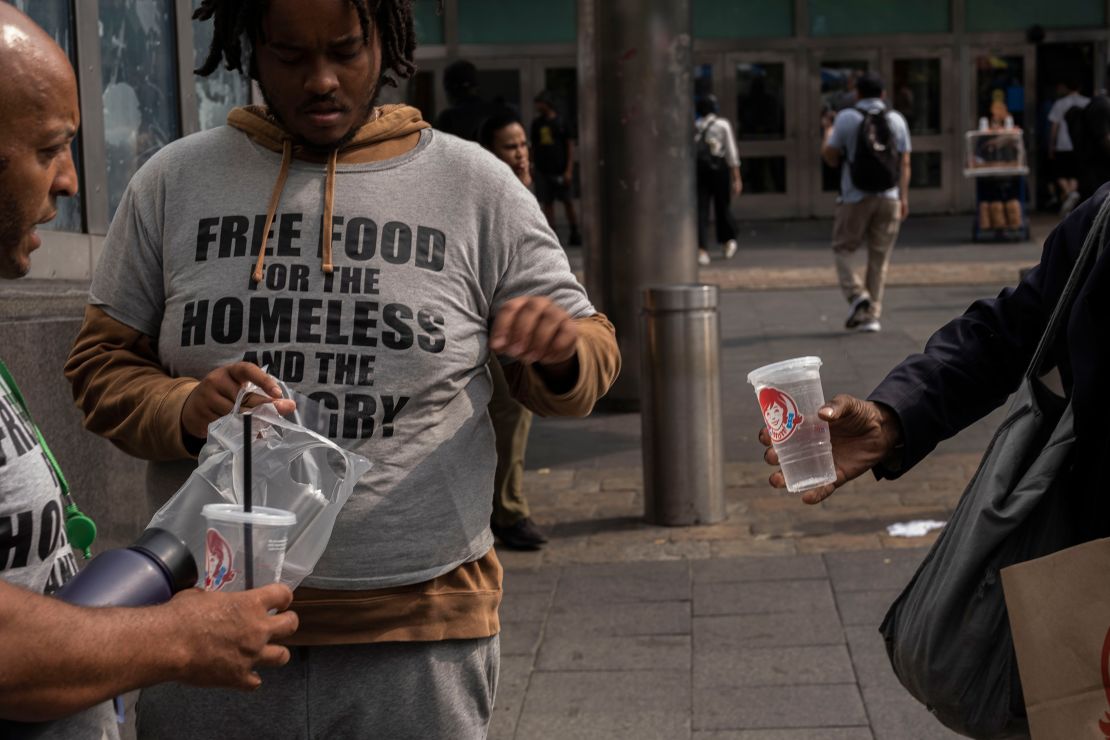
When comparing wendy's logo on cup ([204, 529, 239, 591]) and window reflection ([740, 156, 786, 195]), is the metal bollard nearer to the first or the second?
wendy's logo on cup ([204, 529, 239, 591])

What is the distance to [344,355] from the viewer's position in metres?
2.38

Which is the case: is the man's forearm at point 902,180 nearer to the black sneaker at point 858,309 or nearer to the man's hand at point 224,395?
the black sneaker at point 858,309

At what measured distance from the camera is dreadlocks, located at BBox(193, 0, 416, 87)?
246cm

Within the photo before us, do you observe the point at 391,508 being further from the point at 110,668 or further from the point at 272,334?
the point at 110,668

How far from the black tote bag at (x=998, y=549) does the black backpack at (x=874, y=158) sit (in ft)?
29.7

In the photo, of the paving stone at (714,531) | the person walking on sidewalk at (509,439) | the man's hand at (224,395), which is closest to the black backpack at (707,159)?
the person walking on sidewalk at (509,439)

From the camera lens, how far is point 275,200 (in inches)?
97.0

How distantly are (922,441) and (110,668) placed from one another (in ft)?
4.85

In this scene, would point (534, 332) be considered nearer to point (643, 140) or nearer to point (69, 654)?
point (69, 654)

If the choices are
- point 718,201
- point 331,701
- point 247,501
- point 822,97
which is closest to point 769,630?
point 331,701

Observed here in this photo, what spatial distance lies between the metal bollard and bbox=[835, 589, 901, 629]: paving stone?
124 centimetres

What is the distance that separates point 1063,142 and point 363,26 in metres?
20.3

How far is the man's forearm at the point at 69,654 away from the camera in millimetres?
1678

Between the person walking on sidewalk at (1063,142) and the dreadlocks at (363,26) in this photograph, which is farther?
the person walking on sidewalk at (1063,142)
